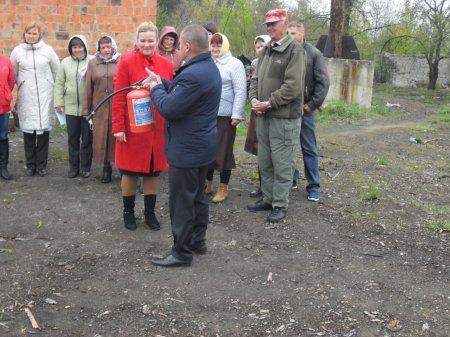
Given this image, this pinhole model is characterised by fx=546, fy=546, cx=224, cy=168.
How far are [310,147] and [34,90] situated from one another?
3.63 m

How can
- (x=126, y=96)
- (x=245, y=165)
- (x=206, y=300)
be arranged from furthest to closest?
(x=245, y=165) → (x=126, y=96) → (x=206, y=300)

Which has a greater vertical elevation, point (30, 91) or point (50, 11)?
point (50, 11)

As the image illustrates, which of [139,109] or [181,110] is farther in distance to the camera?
[139,109]

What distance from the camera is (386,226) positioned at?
568 cm

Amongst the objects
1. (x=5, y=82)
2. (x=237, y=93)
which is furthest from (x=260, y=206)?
(x=5, y=82)

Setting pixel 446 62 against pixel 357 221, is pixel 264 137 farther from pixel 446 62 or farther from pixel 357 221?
pixel 446 62

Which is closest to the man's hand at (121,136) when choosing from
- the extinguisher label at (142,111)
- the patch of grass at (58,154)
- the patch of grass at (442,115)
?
the extinguisher label at (142,111)

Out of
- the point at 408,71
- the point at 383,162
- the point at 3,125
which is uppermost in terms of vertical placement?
the point at 408,71

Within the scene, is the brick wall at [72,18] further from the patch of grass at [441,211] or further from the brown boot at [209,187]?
the patch of grass at [441,211]

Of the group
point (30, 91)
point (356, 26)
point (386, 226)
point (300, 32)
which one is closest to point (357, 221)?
point (386, 226)

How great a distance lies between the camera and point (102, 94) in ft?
22.1

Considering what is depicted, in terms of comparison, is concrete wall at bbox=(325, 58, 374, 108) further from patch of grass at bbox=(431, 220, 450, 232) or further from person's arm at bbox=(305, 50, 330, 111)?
patch of grass at bbox=(431, 220, 450, 232)

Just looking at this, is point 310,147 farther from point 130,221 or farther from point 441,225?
point 130,221

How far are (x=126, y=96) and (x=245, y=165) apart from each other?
3.57 m
